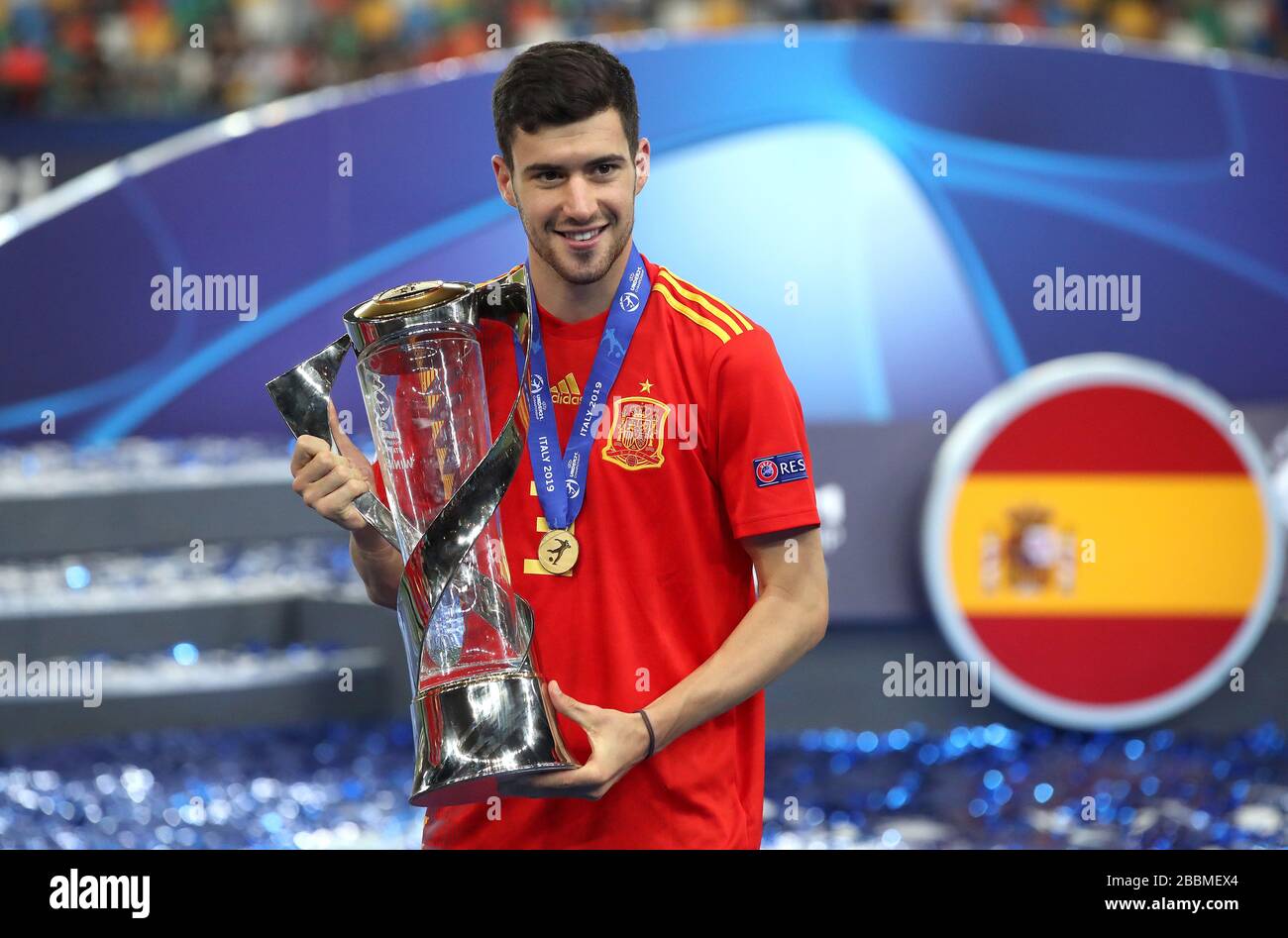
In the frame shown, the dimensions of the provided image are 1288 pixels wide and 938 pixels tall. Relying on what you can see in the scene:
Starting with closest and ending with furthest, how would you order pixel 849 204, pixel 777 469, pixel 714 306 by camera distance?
pixel 777 469
pixel 714 306
pixel 849 204

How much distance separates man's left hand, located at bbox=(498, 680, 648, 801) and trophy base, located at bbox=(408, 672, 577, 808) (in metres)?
0.02

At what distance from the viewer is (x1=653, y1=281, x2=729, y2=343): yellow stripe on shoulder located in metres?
1.86

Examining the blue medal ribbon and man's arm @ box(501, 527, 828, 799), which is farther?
the blue medal ribbon

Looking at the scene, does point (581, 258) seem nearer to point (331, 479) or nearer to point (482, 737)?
point (331, 479)

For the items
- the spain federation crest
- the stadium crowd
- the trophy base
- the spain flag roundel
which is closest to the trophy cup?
the trophy base

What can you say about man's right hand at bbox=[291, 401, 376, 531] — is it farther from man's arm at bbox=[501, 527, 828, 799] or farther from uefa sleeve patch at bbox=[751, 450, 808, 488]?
uefa sleeve patch at bbox=[751, 450, 808, 488]

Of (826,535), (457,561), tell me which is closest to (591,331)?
(457,561)

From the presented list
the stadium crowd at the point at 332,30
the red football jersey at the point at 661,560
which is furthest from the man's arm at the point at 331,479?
the stadium crowd at the point at 332,30

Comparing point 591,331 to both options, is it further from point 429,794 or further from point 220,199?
point 220,199

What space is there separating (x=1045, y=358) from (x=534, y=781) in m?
3.56

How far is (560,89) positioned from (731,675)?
28.2 inches

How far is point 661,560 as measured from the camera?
1846mm

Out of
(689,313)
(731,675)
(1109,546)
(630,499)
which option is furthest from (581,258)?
(1109,546)

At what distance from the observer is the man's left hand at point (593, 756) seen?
1681mm
